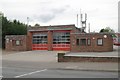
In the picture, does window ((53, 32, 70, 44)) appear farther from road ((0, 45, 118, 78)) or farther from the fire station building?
road ((0, 45, 118, 78))

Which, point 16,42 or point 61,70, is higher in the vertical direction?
point 16,42

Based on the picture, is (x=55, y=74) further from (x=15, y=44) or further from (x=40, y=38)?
(x=15, y=44)

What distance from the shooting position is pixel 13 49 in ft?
164

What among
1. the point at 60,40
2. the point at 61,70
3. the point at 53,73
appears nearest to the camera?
the point at 53,73

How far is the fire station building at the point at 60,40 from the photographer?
144 feet

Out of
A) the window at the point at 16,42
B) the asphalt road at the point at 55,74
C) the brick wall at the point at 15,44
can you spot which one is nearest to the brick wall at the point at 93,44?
the brick wall at the point at 15,44

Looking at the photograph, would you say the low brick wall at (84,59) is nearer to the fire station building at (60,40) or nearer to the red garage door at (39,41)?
the fire station building at (60,40)

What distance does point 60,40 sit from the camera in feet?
159

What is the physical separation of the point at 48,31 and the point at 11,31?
13.6m

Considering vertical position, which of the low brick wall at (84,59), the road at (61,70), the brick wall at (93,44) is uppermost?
the brick wall at (93,44)

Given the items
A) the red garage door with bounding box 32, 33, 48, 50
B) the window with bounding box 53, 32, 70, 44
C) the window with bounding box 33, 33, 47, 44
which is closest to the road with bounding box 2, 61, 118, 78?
the window with bounding box 53, 32, 70, 44

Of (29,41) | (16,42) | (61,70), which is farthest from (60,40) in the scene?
(61,70)

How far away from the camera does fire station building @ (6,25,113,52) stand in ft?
144

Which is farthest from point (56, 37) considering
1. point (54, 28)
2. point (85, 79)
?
point (85, 79)
